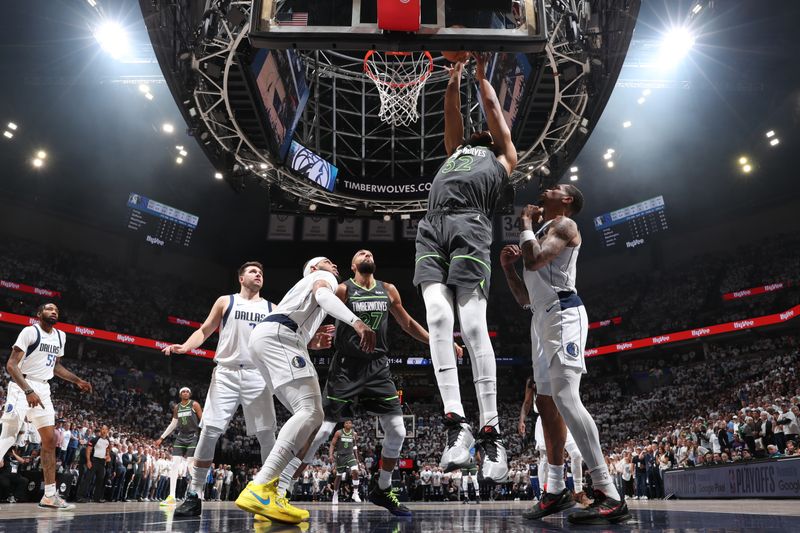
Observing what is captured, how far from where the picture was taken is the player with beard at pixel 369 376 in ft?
17.8

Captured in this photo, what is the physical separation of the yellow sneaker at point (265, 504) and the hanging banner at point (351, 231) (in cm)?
2697

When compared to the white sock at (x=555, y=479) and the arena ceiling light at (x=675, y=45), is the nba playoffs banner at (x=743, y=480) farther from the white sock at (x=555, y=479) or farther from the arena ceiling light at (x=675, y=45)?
the arena ceiling light at (x=675, y=45)

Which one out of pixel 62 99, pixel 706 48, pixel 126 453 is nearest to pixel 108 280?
pixel 62 99

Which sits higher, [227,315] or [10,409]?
[227,315]

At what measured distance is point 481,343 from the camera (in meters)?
3.04

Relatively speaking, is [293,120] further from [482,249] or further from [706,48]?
[706,48]

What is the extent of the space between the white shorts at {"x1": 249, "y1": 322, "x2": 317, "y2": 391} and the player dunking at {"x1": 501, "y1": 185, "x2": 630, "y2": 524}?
1572 millimetres

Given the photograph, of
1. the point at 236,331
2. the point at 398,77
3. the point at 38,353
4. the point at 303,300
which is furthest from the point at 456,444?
the point at 398,77

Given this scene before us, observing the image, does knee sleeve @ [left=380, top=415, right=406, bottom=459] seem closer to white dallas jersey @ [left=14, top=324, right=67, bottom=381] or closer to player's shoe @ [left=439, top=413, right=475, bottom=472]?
player's shoe @ [left=439, top=413, right=475, bottom=472]

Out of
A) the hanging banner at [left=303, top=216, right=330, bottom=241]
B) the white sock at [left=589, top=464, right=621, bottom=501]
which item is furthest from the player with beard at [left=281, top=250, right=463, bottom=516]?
the hanging banner at [left=303, top=216, right=330, bottom=241]

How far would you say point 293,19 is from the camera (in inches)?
207

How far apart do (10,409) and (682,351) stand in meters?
31.3

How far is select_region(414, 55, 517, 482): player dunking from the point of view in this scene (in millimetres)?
2928

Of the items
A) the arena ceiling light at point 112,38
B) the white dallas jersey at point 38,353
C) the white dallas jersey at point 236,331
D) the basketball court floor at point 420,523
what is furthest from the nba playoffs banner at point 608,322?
the white dallas jersey at point 236,331
